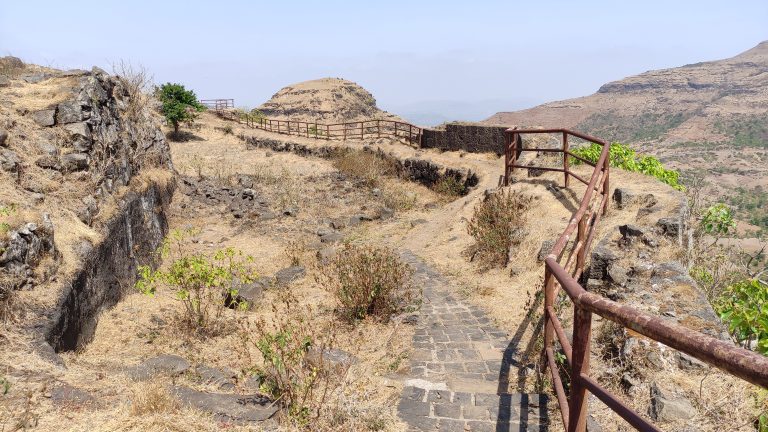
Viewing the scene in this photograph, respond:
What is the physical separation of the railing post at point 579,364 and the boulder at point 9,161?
7.97 meters

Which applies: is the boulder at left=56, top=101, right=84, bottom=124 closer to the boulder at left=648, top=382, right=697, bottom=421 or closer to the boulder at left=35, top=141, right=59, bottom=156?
the boulder at left=35, top=141, right=59, bottom=156

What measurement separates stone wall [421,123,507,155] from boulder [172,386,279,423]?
15.9 m

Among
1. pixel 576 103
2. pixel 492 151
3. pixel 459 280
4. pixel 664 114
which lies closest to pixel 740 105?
pixel 664 114

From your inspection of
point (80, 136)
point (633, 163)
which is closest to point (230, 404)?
point (80, 136)

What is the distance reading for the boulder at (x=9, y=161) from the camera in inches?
276

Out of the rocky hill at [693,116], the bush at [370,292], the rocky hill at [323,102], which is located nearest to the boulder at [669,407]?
the bush at [370,292]

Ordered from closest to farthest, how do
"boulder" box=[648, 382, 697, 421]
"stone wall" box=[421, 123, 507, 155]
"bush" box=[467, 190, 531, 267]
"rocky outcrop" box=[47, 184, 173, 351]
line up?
"boulder" box=[648, 382, 697, 421] < "rocky outcrop" box=[47, 184, 173, 351] < "bush" box=[467, 190, 531, 267] < "stone wall" box=[421, 123, 507, 155]

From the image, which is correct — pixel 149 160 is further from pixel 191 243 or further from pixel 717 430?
pixel 717 430

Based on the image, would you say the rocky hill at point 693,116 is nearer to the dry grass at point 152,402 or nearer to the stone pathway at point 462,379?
the stone pathway at point 462,379

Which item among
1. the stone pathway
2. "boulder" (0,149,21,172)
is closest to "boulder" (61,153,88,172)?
"boulder" (0,149,21,172)

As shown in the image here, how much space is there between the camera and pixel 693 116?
111 metres

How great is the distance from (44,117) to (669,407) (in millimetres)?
10178

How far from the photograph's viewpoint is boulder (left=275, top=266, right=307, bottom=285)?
913cm

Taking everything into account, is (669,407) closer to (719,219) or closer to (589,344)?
(589,344)
